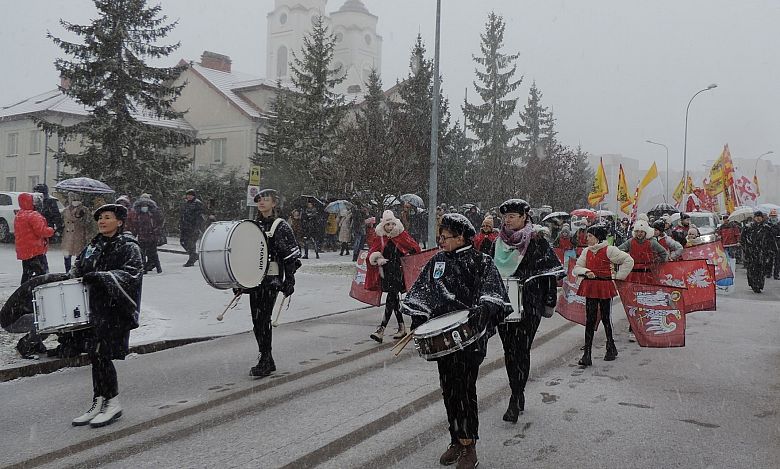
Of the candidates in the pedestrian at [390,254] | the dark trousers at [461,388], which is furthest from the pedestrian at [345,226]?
the dark trousers at [461,388]

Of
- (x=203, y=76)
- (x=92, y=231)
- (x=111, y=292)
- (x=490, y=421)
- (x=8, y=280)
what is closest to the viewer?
(x=111, y=292)

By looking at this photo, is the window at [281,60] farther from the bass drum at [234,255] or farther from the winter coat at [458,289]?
the winter coat at [458,289]

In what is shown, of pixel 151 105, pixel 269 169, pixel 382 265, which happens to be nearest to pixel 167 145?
pixel 151 105

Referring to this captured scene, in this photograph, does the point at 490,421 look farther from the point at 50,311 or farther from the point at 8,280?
the point at 8,280

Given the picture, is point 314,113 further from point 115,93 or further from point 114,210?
point 114,210

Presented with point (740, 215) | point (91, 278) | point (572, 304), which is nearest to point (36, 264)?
point (91, 278)

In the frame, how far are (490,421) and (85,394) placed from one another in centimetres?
370

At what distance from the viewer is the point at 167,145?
25828 millimetres

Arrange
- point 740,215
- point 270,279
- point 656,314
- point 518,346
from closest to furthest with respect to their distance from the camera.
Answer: point 518,346, point 270,279, point 656,314, point 740,215

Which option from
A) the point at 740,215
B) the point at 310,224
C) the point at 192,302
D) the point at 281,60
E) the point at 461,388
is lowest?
the point at 192,302

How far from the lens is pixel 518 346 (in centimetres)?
561

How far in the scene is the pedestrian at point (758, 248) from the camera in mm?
16203

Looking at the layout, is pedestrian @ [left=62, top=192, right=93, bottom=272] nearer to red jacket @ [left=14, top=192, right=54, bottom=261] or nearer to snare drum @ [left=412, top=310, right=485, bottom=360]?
red jacket @ [left=14, top=192, right=54, bottom=261]

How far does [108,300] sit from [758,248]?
607 inches
